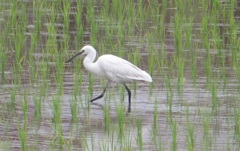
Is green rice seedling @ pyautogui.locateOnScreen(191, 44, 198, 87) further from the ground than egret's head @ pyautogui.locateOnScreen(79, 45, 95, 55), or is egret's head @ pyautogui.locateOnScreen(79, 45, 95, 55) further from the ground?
egret's head @ pyautogui.locateOnScreen(79, 45, 95, 55)

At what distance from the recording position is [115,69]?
9656 mm

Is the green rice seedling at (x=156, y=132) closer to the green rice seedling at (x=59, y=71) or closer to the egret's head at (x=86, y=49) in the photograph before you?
the green rice seedling at (x=59, y=71)

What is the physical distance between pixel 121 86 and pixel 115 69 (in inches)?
28.2

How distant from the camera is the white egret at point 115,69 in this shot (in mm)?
9594

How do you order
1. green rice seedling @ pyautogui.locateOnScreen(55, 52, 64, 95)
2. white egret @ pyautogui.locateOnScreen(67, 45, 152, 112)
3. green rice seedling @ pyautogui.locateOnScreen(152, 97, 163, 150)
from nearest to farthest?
green rice seedling @ pyautogui.locateOnScreen(152, 97, 163, 150), green rice seedling @ pyautogui.locateOnScreen(55, 52, 64, 95), white egret @ pyautogui.locateOnScreen(67, 45, 152, 112)

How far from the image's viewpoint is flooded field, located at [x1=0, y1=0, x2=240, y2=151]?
7.95 m

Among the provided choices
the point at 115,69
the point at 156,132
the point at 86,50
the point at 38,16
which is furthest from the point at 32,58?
the point at 156,132

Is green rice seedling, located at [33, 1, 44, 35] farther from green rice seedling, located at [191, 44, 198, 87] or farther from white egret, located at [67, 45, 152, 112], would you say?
white egret, located at [67, 45, 152, 112]

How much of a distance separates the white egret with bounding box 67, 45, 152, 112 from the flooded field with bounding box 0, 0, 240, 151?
20 cm

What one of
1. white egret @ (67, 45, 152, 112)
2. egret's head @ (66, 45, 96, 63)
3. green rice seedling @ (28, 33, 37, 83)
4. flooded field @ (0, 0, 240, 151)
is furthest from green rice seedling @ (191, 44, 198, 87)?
green rice seedling @ (28, 33, 37, 83)

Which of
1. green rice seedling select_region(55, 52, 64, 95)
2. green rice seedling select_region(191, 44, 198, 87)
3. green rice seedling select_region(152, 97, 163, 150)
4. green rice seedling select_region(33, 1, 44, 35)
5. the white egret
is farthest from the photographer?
green rice seedling select_region(33, 1, 44, 35)

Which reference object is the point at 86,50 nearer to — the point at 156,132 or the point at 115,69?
the point at 115,69

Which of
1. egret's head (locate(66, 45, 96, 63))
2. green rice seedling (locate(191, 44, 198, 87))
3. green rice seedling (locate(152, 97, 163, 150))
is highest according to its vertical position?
egret's head (locate(66, 45, 96, 63))

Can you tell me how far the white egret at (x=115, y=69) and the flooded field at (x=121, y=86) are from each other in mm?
200
